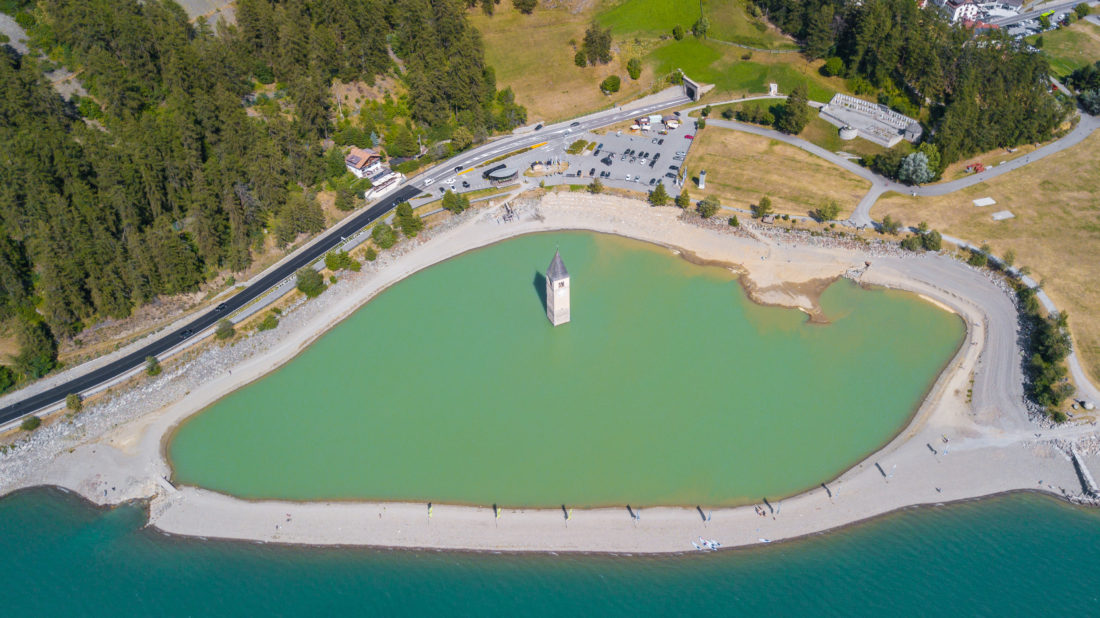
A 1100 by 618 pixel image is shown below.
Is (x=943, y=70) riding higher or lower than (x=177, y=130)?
lower

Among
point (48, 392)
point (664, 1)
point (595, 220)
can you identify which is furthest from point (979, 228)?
point (48, 392)

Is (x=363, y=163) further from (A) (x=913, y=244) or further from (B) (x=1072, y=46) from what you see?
(B) (x=1072, y=46)

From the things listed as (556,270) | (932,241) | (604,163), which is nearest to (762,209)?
(932,241)

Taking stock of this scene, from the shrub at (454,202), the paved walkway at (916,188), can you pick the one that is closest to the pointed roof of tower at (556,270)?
the shrub at (454,202)

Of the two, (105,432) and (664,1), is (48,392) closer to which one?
(105,432)

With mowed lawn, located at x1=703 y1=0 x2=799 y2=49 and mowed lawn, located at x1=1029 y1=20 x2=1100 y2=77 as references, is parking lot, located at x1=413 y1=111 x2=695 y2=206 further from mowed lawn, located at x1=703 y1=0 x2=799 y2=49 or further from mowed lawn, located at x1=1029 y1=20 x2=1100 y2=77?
mowed lawn, located at x1=1029 y1=20 x2=1100 y2=77

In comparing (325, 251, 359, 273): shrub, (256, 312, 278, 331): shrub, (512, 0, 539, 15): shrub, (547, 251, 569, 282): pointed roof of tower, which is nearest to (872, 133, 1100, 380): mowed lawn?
(547, 251, 569, 282): pointed roof of tower

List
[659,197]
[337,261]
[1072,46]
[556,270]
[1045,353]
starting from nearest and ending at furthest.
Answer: [1045,353], [556,270], [337,261], [659,197], [1072,46]
